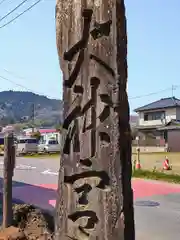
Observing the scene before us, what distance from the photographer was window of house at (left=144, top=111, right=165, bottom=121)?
55062mm

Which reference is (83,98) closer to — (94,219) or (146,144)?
(94,219)

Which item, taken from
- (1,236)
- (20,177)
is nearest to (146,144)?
(20,177)

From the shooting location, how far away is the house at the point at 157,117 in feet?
173

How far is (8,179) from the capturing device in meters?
7.03

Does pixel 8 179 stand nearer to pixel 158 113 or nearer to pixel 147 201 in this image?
pixel 147 201

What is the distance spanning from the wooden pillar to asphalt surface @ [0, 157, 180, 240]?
155 inches

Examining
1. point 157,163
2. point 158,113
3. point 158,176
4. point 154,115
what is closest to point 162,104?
point 158,113

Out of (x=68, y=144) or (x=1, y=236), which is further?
(x=1, y=236)

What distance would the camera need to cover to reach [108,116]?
4059 mm

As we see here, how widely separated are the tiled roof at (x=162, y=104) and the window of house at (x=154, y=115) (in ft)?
2.96

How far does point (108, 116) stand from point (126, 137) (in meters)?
0.30

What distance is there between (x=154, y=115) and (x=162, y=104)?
6.62 ft

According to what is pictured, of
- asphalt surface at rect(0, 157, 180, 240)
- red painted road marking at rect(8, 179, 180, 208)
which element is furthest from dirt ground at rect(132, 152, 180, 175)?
asphalt surface at rect(0, 157, 180, 240)

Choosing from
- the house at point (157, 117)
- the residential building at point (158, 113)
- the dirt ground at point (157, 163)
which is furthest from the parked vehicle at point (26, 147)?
the residential building at point (158, 113)
